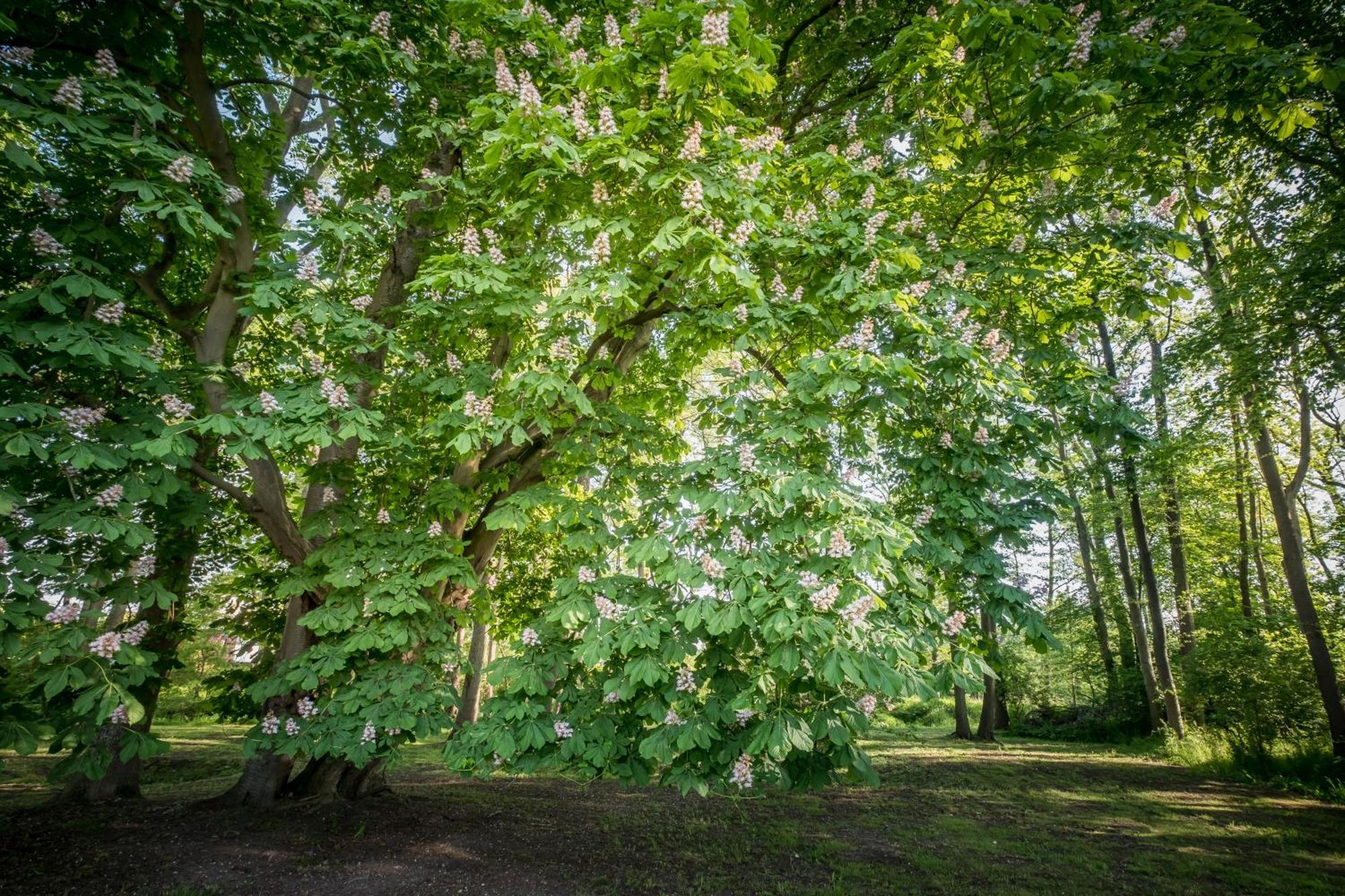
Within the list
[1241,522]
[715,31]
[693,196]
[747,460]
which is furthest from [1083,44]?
[1241,522]

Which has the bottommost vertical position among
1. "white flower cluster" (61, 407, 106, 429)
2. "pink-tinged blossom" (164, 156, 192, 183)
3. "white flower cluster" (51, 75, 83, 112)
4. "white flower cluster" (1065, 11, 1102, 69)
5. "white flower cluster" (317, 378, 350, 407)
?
"white flower cluster" (61, 407, 106, 429)

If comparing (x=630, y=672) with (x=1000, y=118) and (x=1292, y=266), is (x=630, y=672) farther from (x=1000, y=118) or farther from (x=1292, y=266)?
(x=1292, y=266)

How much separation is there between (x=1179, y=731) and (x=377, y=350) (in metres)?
17.3

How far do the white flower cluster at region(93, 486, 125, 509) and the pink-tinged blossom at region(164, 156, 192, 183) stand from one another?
2128mm

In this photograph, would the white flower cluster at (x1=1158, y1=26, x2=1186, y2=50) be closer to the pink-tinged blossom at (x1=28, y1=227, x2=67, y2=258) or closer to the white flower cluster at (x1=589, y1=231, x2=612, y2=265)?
the white flower cluster at (x1=589, y1=231, x2=612, y2=265)

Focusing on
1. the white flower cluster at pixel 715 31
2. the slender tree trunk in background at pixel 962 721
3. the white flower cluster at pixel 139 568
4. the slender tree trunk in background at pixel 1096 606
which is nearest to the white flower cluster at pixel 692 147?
the white flower cluster at pixel 715 31

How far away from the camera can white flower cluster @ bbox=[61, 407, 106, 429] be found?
3.92 meters

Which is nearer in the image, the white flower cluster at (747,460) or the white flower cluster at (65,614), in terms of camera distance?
the white flower cluster at (65,614)

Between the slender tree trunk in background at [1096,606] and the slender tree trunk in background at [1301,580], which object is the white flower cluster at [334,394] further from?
the slender tree trunk in background at [1096,606]

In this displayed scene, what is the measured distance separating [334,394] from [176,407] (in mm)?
1188

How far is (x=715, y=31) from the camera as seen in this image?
3.68 metres

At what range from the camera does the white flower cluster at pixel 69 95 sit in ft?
11.8

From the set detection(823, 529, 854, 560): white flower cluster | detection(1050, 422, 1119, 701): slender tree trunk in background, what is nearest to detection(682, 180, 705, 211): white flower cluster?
detection(823, 529, 854, 560): white flower cluster

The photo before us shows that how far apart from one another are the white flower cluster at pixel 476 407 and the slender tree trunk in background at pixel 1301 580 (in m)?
11.5
